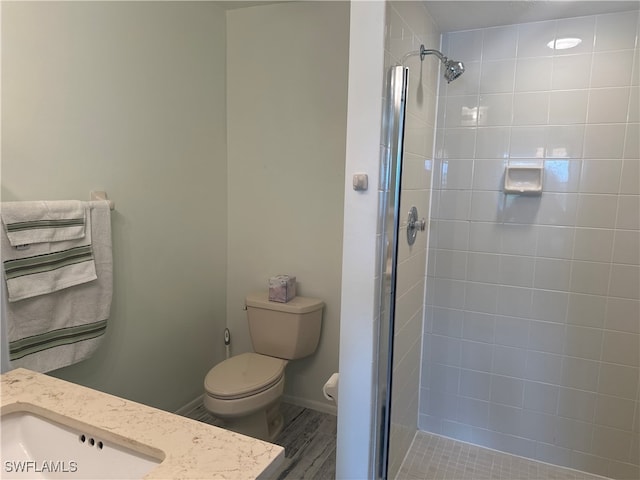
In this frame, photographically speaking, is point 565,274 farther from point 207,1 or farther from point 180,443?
point 207,1

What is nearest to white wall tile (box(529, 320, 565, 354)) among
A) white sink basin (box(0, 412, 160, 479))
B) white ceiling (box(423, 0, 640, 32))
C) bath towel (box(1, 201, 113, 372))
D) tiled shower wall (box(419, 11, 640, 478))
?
tiled shower wall (box(419, 11, 640, 478))

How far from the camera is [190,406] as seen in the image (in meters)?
2.57

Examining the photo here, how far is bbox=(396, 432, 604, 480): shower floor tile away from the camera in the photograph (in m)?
2.05

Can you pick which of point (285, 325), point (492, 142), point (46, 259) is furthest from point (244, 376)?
point (492, 142)

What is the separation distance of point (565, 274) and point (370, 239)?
1102 millimetres

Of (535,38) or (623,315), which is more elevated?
(535,38)

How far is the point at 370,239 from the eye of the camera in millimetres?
1555

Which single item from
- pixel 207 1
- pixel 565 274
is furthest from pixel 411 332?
pixel 207 1

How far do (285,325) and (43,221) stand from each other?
1285 millimetres

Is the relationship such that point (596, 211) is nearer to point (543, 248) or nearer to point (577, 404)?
point (543, 248)

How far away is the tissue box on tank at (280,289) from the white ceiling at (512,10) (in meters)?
1.52

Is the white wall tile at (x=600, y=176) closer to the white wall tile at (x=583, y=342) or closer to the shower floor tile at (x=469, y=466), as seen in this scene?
the white wall tile at (x=583, y=342)

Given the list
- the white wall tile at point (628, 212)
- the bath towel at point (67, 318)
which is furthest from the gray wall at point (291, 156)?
the white wall tile at point (628, 212)

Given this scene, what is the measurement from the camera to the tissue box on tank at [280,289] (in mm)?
2447
